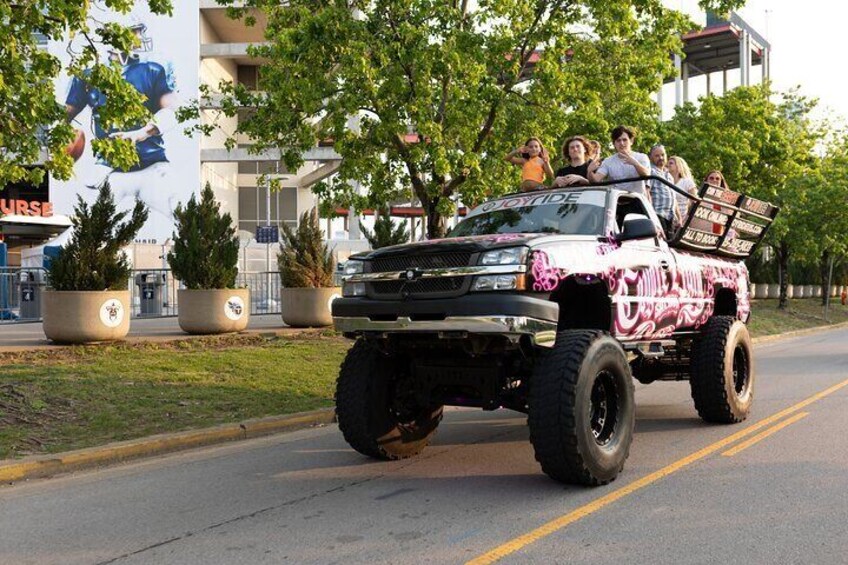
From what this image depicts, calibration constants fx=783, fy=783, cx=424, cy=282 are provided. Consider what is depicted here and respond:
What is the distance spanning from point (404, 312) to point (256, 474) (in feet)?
6.50

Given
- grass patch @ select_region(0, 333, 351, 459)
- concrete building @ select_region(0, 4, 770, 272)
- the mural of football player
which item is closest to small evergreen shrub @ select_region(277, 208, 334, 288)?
grass patch @ select_region(0, 333, 351, 459)

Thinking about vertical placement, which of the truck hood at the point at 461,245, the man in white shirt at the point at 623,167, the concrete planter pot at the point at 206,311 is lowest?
the concrete planter pot at the point at 206,311

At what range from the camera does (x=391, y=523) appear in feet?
16.7

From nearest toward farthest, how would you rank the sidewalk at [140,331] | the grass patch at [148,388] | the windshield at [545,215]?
1. the windshield at [545,215]
2. the grass patch at [148,388]
3. the sidewalk at [140,331]

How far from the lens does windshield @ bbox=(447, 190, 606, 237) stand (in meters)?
6.93

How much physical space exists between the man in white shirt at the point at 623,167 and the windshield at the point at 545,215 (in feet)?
2.99

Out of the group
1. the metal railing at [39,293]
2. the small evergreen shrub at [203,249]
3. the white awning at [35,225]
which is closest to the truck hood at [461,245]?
the small evergreen shrub at [203,249]

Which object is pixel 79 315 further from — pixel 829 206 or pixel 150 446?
pixel 829 206

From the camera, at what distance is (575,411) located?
555 centimetres

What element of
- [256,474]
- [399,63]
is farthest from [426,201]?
[256,474]

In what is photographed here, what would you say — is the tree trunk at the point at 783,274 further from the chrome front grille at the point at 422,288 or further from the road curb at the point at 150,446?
the chrome front grille at the point at 422,288

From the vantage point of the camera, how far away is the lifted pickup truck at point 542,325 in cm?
567

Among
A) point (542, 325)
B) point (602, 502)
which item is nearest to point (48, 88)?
point (542, 325)

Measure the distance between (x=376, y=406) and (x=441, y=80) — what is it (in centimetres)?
832
